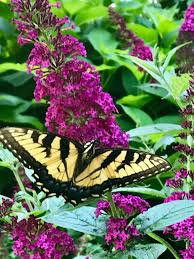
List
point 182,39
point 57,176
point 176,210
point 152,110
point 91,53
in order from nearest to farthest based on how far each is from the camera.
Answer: point 176,210, point 57,176, point 182,39, point 152,110, point 91,53

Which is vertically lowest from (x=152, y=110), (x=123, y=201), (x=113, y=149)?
(x=152, y=110)

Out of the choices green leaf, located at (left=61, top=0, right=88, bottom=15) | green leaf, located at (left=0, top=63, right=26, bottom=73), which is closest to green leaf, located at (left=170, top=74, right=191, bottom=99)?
green leaf, located at (left=0, top=63, right=26, bottom=73)

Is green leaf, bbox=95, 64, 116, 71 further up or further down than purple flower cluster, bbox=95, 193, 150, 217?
further down

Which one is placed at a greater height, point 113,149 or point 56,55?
point 56,55

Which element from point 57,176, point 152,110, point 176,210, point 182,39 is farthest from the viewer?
point 152,110

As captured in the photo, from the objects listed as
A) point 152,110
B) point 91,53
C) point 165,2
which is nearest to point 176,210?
point 152,110

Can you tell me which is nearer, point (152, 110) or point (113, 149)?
point (113, 149)

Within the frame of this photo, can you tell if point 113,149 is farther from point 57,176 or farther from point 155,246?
point 155,246

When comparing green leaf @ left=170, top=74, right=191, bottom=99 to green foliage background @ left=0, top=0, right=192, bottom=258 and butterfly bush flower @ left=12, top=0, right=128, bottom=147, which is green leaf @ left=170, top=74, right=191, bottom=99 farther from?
green foliage background @ left=0, top=0, right=192, bottom=258
